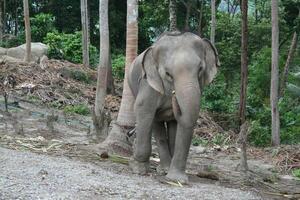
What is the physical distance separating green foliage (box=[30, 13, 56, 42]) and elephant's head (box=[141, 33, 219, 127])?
2425 cm

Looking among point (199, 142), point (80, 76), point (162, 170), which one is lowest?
point (199, 142)

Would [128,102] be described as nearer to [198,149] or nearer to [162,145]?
[162,145]

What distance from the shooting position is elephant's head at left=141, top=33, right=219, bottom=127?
7570mm

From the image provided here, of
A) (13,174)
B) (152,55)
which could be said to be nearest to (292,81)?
(152,55)

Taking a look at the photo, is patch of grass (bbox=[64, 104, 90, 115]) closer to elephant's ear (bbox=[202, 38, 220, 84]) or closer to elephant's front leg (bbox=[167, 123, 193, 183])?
elephant's ear (bbox=[202, 38, 220, 84])

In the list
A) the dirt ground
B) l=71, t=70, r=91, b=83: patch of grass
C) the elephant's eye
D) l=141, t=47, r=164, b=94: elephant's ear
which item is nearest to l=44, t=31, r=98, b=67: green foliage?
l=71, t=70, r=91, b=83: patch of grass

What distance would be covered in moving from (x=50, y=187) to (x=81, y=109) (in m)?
11.1

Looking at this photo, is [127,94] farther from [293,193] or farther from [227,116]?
[227,116]

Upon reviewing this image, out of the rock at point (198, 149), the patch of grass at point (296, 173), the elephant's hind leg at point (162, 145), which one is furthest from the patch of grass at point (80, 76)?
the elephant's hind leg at point (162, 145)

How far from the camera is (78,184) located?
23.0ft

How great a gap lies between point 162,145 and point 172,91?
1.34m

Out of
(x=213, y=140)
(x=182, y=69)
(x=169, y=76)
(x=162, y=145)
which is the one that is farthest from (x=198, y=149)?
(x=182, y=69)

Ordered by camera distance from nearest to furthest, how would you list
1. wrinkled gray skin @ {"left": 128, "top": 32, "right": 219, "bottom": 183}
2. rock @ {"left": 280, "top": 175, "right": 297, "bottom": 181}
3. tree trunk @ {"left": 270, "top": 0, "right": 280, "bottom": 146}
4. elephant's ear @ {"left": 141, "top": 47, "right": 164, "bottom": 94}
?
wrinkled gray skin @ {"left": 128, "top": 32, "right": 219, "bottom": 183} < elephant's ear @ {"left": 141, "top": 47, "right": 164, "bottom": 94} < rock @ {"left": 280, "top": 175, "right": 297, "bottom": 181} < tree trunk @ {"left": 270, "top": 0, "right": 280, "bottom": 146}

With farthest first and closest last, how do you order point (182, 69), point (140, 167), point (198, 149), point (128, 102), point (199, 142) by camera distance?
point (199, 142)
point (198, 149)
point (128, 102)
point (140, 167)
point (182, 69)
